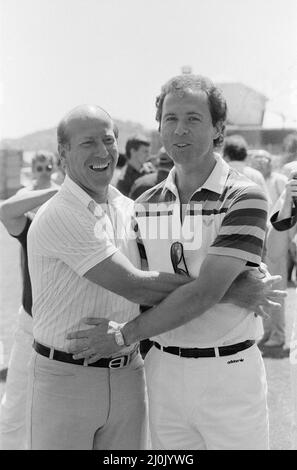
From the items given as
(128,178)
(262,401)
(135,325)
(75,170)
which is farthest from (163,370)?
(128,178)

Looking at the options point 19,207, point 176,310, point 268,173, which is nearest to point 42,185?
point 19,207

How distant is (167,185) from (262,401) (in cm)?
80

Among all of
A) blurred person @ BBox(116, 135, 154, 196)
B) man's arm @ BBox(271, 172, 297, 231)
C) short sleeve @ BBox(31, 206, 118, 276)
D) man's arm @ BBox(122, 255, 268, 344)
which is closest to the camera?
man's arm @ BBox(122, 255, 268, 344)

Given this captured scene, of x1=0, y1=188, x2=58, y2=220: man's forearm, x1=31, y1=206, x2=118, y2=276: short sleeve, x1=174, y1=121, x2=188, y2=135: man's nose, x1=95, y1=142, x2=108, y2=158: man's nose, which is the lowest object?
x1=0, y1=188, x2=58, y2=220: man's forearm

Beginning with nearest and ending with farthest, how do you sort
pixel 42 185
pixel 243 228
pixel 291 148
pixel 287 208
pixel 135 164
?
pixel 243 228 < pixel 287 208 < pixel 42 185 < pixel 291 148 < pixel 135 164

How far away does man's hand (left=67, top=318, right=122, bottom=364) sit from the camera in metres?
2.09

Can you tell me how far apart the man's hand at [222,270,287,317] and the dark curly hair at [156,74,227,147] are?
538 millimetres

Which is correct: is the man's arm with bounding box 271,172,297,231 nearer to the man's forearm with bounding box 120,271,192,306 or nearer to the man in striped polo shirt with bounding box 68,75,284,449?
the man in striped polo shirt with bounding box 68,75,284,449

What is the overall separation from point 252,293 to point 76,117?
835 mm

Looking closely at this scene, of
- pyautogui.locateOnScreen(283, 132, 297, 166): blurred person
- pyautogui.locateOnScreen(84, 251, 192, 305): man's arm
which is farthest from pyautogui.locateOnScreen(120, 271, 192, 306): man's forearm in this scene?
pyautogui.locateOnScreen(283, 132, 297, 166): blurred person

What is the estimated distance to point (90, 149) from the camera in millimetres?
2168

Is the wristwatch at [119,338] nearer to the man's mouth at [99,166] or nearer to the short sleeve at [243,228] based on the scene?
the short sleeve at [243,228]

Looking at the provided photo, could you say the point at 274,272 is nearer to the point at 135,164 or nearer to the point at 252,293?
the point at 135,164

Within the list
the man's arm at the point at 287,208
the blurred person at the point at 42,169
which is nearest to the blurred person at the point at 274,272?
the blurred person at the point at 42,169
